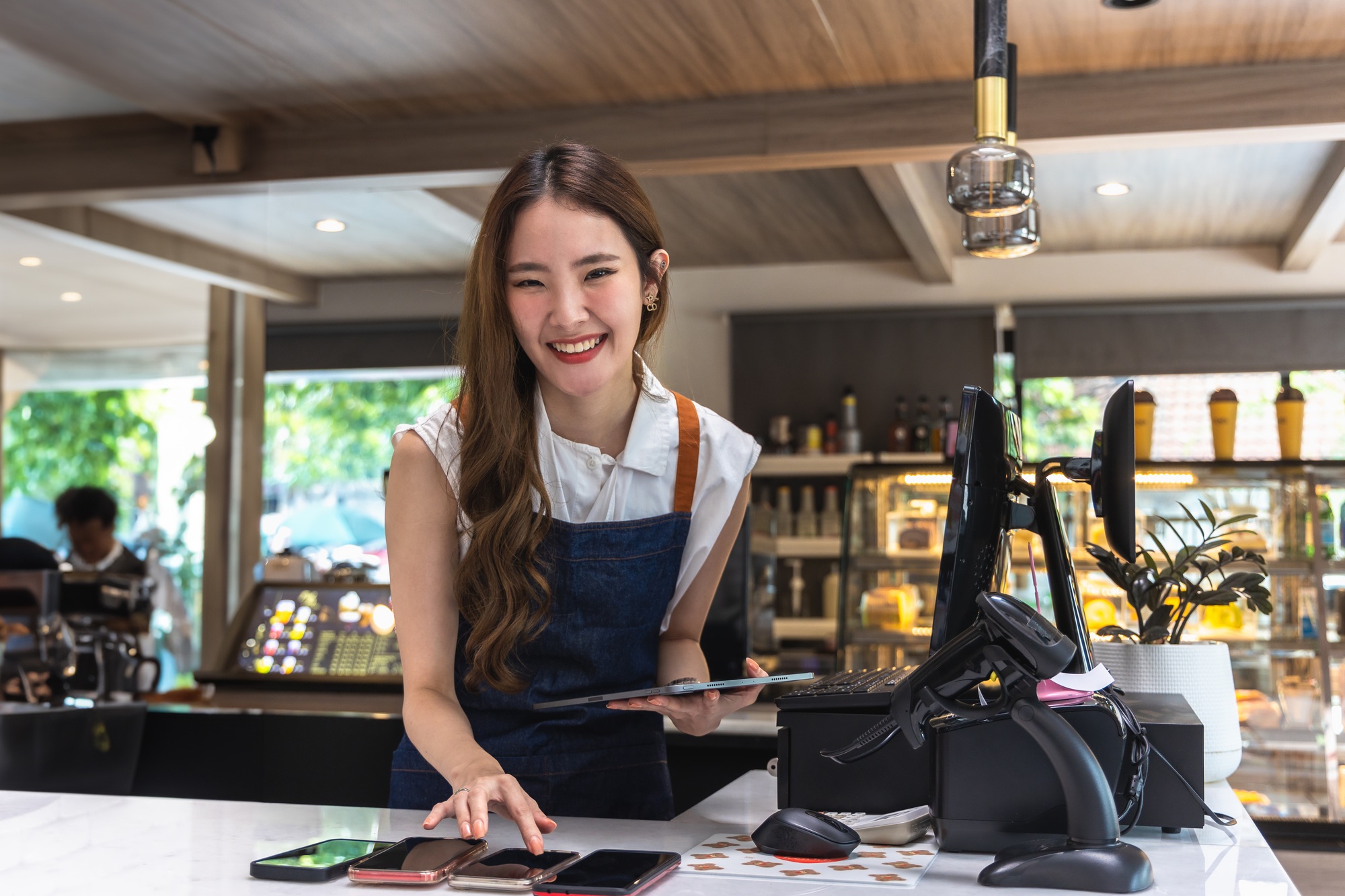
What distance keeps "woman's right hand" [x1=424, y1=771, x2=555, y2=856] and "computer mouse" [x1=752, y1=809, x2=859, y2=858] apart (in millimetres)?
193

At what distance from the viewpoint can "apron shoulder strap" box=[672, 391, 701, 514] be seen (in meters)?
1.49

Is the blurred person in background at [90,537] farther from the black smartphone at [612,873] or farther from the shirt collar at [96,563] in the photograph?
the black smartphone at [612,873]

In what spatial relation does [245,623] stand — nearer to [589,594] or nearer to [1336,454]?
[589,594]

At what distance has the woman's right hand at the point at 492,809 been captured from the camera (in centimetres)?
106

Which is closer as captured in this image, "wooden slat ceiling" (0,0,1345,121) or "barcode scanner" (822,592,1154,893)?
"barcode scanner" (822,592,1154,893)

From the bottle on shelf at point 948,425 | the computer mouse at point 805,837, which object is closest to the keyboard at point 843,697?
the computer mouse at point 805,837

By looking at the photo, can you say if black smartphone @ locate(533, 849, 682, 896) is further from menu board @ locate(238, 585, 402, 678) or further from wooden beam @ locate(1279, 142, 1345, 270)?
wooden beam @ locate(1279, 142, 1345, 270)

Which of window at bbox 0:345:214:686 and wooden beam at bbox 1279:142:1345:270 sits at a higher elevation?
wooden beam at bbox 1279:142:1345:270

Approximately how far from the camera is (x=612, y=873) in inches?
37.7

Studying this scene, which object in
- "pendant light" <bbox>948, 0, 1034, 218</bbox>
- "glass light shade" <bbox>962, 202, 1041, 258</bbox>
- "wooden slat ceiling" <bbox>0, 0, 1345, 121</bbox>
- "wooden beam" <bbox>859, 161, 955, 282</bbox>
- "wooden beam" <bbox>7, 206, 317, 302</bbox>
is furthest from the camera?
"wooden beam" <bbox>859, 161, 955, 282</bbox>

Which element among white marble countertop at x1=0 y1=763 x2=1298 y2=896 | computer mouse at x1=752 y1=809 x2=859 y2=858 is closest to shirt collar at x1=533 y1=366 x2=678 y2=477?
white marble countertop at x1=0 y1=763 x2=1298 y2=896

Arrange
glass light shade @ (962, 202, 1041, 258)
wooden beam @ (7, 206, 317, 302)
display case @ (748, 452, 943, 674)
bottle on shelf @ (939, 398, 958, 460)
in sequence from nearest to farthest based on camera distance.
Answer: glass light shade @ (962, 202, 1041, 258) → wooden beam @ (7, 206, 317, 302) → bottle on shelf @ (939, 398, 958, 460) → display case @ (748, 452, 943, 674)

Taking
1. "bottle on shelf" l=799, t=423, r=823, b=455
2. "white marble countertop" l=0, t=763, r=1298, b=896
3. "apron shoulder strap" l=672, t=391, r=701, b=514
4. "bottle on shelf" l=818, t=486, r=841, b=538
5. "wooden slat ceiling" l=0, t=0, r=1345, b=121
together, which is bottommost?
"white marble countertop" l=0, t=763, r=1298, b=896

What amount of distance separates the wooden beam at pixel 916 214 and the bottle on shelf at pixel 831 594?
1.58 m
